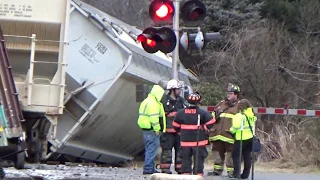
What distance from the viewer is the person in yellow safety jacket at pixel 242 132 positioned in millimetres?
12266

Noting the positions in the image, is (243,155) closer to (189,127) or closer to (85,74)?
(189,127)

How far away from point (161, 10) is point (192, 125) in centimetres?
198

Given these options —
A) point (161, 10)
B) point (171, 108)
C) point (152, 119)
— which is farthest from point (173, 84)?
point (161, 10)

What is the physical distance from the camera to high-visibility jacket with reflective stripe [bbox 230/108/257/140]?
A: 1225cm

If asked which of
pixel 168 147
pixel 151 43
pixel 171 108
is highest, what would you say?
pixel 151 43

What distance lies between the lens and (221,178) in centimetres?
1263

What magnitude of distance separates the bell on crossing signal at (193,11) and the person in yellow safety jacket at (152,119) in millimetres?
1304

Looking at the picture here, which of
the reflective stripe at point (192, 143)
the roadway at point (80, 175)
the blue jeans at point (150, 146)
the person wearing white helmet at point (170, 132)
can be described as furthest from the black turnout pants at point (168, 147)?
the reflective stripe at point (192, 143)

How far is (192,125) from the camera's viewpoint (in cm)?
1142

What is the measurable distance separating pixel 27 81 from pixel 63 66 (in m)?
0.61

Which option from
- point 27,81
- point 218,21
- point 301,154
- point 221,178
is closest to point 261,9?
point 218,21

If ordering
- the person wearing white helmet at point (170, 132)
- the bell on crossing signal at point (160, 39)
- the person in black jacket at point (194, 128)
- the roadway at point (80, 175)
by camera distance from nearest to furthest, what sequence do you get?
the person in black jacket at point (194, 128) → the roadway at point (80, 175) → the bell on crossing signal at point (160, 39) → the person wearing white helmet at point (170, 132)

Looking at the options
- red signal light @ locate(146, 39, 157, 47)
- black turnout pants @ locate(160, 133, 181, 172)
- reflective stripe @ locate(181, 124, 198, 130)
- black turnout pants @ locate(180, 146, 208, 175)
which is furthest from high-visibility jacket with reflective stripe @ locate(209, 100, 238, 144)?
red signal light @ locate(146, 39, 157, 47)

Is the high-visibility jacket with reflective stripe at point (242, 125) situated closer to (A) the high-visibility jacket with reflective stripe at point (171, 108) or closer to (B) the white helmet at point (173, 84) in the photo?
(A) the high-visibility jacket with reflective stripe at point (171, 108)
